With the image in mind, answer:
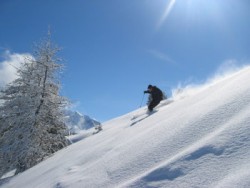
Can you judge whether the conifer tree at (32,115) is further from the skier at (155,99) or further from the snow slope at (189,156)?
the snow slope at (189,156)

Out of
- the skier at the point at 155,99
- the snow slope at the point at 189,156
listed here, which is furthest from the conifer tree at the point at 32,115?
the snow slope at the point at 189,156

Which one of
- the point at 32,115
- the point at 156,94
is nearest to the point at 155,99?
the point at 156,94

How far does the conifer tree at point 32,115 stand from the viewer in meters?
20.5

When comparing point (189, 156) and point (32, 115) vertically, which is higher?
point (32, 115)

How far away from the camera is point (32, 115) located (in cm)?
2105

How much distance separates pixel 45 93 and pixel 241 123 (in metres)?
17.4

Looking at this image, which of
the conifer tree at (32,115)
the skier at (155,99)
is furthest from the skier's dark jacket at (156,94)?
the conifer tree at (32,115)

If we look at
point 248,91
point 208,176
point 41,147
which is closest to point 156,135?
point 248,91

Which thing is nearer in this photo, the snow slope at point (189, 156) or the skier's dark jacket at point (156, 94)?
the snow slope at point (189, 156)

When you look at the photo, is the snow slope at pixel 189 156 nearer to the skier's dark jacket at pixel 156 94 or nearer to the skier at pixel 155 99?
the skier at pixel 155 99

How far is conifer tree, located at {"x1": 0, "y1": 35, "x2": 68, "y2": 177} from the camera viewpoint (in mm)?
20500

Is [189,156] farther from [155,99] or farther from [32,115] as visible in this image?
[32,115]

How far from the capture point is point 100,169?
Answer: 8273 millimetres

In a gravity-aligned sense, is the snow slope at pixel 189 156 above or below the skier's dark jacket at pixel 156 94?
below
